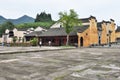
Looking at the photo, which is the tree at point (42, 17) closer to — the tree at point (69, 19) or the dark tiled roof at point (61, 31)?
the dark tiled roof at point (61, 31)

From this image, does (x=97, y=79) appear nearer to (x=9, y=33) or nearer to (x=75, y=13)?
(x=75, y=13)

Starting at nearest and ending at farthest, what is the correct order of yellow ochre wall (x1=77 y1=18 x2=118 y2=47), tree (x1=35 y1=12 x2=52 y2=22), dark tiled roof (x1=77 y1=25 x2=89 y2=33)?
dark tiled roof (x1=77 y1=25 x2=89 y2=33) < yellow ochre wall (x1=77 y1=18 x2=118 y2=47) < tree (x1=35 y1=12 x2=52 y2=22)

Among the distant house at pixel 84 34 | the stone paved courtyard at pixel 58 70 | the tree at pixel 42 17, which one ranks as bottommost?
the stone paved courtyard at pixel 58 70

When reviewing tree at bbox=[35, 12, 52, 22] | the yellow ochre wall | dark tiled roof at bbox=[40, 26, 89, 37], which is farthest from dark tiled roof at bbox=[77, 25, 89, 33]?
tree at bbox=[35, 12, 52, 22]

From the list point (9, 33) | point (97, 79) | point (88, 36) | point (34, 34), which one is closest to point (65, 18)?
point (88, 36)

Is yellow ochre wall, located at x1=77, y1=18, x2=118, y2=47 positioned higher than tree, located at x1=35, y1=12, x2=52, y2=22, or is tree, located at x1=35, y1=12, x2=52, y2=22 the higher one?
tree, located at x1=35, y1=12, x2=52, y2=22

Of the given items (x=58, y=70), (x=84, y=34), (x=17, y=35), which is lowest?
(x=58, y=70)

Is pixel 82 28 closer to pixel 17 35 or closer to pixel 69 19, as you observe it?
pixel 69 19

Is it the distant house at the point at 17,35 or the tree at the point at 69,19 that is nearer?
the tree at the point at 69,19

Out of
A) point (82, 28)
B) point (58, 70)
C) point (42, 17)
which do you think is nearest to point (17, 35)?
point (82, 28)

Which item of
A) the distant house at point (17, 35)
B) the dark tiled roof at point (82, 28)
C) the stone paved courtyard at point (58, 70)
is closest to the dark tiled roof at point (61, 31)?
the dark tiled roof at point (82, 28)

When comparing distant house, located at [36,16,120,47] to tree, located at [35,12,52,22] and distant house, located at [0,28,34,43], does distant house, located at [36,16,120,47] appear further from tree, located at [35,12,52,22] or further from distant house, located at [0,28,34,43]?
tree, located at [35,12,52,22]

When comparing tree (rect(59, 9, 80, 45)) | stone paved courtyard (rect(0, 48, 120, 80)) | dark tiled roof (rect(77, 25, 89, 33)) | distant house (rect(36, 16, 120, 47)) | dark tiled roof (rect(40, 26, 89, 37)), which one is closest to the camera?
stone paved courtyard (rect(0, 48, 120, 80))

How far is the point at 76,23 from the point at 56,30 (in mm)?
10297
